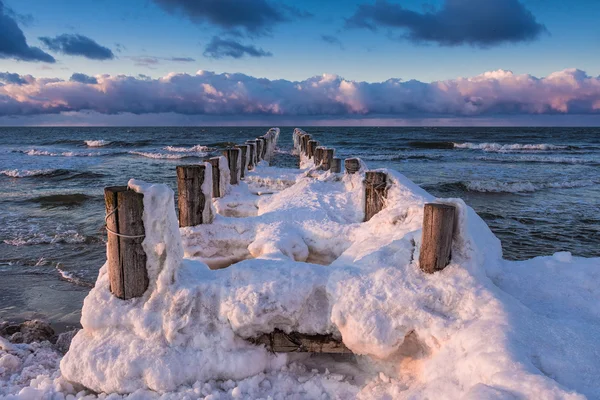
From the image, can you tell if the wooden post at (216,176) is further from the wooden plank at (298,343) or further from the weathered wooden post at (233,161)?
the wooden plank at (298,343)

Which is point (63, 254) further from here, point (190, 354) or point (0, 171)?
point (0, 171)

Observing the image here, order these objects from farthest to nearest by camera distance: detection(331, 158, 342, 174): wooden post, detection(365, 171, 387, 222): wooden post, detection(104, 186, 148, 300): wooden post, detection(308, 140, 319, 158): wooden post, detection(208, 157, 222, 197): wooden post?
detection(308, 140, 319, 158): wooden post, detection(331, 158, 342, 174): wooden post, detection(208, 157, 222, 197): wooden post, detection(365, 171, 387, 222): wooden post, detection(104, 186, 148, 300): wooden post

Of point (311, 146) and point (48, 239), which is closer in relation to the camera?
point (48, 239)

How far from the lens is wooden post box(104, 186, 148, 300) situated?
352 cm

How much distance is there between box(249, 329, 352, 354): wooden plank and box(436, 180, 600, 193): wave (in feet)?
49.1

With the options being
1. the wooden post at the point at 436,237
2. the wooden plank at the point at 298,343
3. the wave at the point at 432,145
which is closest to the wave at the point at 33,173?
the wooden plank at the point at 298,343

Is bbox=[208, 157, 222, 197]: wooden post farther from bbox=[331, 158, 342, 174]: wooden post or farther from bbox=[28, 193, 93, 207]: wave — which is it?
bbox=[28, 193, 93, 207]: wave

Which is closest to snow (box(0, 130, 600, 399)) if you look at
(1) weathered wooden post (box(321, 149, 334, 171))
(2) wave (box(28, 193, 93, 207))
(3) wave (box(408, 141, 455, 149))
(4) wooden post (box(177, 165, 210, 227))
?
(4) wooden post (box(177, 165, 210, 227))

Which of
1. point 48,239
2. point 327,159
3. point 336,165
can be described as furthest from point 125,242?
point 327,159

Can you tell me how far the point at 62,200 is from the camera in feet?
46.2

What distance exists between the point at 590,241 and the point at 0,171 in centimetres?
2581

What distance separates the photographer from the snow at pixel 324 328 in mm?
3008

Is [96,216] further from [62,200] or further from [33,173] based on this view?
[33,173]

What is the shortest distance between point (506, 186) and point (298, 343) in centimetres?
1603
